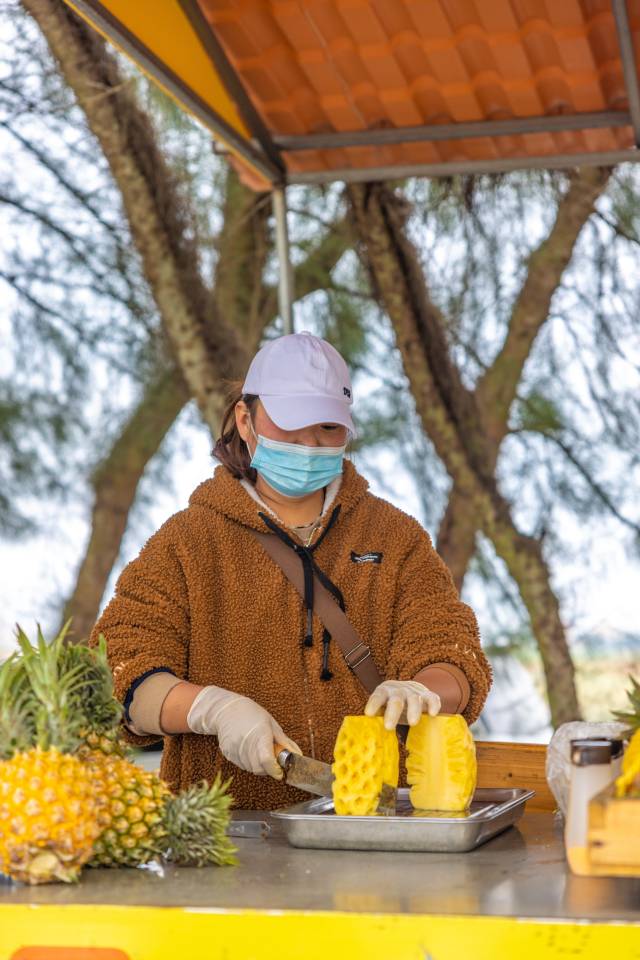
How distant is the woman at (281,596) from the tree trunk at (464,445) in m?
3.07

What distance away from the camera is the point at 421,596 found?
9.37 feet

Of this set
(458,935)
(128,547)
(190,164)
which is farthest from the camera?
(128,547)

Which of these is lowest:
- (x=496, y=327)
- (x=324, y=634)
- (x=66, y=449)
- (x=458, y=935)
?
(x=458, y=935)

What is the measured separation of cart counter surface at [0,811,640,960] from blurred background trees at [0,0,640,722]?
416 cm

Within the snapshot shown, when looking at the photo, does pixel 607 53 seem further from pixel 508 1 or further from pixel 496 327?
pixel 496 327

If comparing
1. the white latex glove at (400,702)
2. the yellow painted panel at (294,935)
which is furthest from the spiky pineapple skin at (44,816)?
the white latex glove at (400,702)

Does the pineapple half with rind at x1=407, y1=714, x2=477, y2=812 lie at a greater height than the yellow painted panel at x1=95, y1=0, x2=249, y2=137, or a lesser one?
lesser

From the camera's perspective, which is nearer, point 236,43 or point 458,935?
point 458,935

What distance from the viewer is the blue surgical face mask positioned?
281 cm

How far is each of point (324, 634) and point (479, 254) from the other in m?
3.69

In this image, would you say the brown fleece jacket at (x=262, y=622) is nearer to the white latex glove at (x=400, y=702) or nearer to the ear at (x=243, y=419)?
the ear at (x=243, y=419)

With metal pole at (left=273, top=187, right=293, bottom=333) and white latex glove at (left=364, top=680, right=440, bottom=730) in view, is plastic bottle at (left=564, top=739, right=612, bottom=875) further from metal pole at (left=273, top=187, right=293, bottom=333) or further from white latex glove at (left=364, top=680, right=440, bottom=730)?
metal pole at (left=273, top=187, right=293, bottom=333)

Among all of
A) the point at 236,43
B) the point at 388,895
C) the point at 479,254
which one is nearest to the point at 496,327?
the point at 479,254

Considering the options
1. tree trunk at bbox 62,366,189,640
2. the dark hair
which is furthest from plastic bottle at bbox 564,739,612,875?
tree trunk at bbox 62,366,189,640
